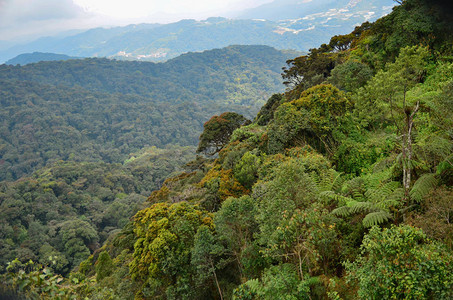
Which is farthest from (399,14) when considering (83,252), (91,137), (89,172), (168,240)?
(91,137)

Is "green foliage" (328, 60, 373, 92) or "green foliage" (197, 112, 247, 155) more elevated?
"green foliage" (328, 60, 373, 92)

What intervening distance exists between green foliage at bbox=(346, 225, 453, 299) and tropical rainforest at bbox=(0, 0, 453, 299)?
16 millimetres

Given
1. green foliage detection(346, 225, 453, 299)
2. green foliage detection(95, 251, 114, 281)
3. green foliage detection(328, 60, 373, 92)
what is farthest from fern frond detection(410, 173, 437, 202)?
green foliage detection(95, 251, 114, 281)

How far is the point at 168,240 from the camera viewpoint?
8781 millimetres

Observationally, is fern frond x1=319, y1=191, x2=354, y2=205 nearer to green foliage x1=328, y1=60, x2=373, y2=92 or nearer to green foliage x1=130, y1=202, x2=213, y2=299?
green foliage x1=130, y1=202, x2=213, y2=299

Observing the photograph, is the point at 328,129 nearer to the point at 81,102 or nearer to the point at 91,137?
the point at 91,137

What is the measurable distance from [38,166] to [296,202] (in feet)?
381

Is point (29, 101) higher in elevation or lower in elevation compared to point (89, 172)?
higher

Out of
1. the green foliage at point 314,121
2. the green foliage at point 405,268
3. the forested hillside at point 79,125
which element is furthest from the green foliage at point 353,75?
the forested hillside at point 79,125

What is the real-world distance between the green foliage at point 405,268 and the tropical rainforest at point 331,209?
16mm

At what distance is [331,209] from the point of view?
706 cm

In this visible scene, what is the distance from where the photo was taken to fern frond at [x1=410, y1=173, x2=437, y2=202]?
5022mm

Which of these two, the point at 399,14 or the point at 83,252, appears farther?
the point at 83,252

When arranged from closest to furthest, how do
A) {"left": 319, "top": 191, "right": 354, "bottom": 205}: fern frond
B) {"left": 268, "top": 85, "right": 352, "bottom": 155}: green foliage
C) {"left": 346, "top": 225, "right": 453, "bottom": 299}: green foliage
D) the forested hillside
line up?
{"left": 346, "top": 225, "right": 453, "bottom": 299}: green foliage < {"left": 319, "top": 191, "right": 354, "bottom": 205}: fern frond < {"left": 268, "top": 85, "right": 352, "bottom": 155}: green foliage < the forested hillside
